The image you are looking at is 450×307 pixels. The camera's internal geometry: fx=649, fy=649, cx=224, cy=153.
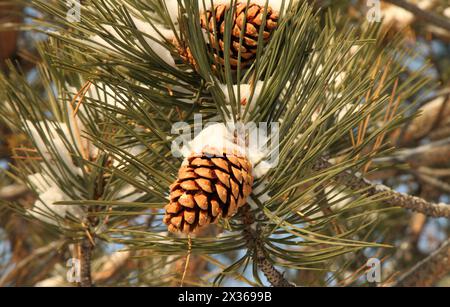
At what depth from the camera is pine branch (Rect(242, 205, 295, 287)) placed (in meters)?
0.84

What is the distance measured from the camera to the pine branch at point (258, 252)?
844 mm

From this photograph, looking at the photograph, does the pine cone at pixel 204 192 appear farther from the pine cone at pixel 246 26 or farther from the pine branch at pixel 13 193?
the pine branch at pixel 13 193

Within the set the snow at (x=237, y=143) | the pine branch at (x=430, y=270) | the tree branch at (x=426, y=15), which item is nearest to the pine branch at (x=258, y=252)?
the snow at (x=237, y=143)

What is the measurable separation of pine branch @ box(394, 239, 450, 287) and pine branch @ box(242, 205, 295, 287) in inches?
12.7

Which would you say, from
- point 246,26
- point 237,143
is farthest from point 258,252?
point 246,26

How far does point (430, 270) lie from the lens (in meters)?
1.13

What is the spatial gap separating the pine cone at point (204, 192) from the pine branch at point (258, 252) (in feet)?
0.25

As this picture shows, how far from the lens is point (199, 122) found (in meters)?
0.87

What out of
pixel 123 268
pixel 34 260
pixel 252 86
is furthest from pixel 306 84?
pixel 34 260

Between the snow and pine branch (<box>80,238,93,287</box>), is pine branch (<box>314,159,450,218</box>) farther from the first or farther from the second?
pine branch (<box>80,238,93,287</box>)

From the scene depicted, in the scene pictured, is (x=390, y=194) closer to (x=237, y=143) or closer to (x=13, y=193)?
(x=237, y=143)

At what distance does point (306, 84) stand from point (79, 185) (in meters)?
0.47

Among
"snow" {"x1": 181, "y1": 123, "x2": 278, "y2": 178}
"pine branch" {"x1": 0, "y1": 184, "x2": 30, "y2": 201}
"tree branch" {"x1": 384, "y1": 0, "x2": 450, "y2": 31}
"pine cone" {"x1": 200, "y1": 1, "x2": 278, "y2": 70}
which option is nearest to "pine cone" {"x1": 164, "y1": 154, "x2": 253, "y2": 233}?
"snow" {"x1": 181, "y1": 123, "x2": 278, "y2": 178}
